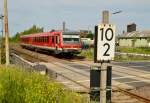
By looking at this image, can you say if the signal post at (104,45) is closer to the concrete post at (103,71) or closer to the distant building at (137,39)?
the concrete post at (103,71)

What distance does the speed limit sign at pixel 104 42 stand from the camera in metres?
5.45

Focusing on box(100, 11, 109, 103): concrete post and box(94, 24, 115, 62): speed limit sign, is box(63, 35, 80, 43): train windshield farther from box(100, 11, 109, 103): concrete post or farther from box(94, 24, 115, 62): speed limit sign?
box(100, 11, 109, 103): concrete post

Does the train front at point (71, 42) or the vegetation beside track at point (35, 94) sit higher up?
the train front at point (71, 42)

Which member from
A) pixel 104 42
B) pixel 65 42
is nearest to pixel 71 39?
pixel 65 42

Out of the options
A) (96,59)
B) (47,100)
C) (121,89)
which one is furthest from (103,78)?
(121,89)

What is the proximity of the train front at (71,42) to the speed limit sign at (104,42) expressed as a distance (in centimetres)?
3346

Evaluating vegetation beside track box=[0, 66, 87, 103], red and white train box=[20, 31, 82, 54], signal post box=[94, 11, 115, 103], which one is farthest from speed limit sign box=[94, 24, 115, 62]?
red and white train box=[20, 31, 82, 54]

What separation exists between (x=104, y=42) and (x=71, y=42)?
113 ft

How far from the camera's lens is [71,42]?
39781mm

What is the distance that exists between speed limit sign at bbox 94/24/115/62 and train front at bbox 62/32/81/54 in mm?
33456

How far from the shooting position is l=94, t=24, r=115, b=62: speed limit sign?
5.45m

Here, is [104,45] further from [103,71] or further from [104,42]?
[103,71]

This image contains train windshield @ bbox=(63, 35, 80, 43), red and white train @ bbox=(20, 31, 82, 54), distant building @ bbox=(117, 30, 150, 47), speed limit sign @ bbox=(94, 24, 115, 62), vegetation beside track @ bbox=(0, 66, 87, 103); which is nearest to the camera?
speed limit sign @ bbox=(94, 24, 115, 62)

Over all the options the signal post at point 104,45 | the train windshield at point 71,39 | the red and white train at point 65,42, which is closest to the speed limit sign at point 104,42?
the signal post at point 104,45
